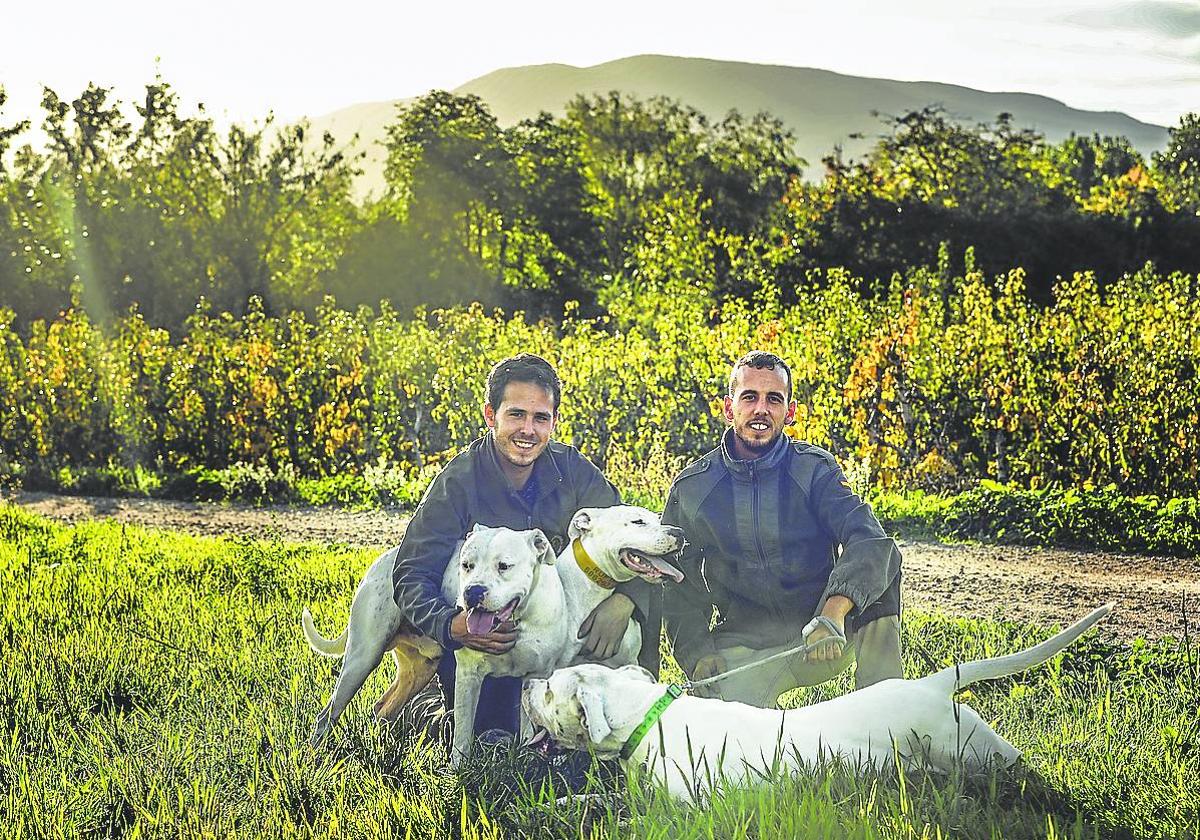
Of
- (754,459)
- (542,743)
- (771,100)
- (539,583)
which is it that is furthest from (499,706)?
(771,100)

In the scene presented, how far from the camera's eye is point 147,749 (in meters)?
4.00

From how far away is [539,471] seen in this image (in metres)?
3.92

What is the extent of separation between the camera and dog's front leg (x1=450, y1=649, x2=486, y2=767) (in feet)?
11.8

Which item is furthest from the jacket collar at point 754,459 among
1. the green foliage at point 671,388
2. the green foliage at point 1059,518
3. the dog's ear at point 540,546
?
the green foliage at point 671,388

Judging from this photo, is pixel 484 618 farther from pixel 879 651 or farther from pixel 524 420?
pixel 879 651

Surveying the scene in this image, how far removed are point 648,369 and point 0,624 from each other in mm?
5626

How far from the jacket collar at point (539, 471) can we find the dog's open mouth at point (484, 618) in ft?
1.79

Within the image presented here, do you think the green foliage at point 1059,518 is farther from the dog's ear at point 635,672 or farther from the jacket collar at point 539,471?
the dog's ear at point 635,672

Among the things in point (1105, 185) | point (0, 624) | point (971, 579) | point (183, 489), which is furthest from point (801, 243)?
point (0, 624)

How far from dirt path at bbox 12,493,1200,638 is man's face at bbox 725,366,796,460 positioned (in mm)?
2577

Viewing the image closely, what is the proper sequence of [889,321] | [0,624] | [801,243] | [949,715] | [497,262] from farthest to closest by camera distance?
1. [497,262]
2. [801,243]
3. [889,321]
4. [0,624]
5. [949,715]

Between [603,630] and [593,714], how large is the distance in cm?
43

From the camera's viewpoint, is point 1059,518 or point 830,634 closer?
point 830,634

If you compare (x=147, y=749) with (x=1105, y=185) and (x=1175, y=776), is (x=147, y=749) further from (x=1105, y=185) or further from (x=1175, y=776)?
(x=1105, y=185)
